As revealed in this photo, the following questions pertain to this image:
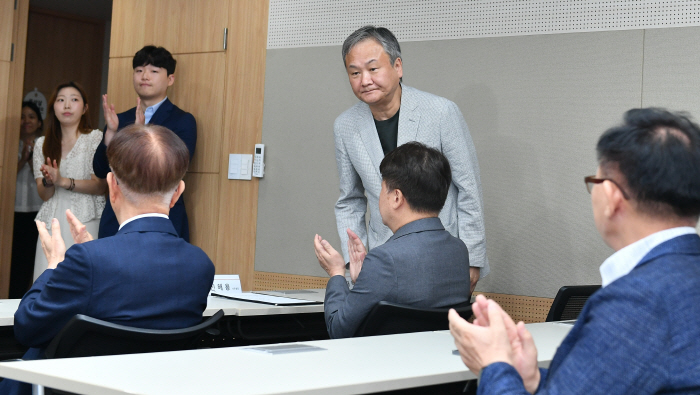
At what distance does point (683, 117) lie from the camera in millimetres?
1255

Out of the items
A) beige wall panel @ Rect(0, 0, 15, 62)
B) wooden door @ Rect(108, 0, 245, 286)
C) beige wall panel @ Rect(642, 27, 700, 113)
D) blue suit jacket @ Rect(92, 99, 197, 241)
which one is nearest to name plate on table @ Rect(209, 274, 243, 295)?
blue suit jacket @ Rect(92, 99, 197, 241)

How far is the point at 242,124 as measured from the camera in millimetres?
5195

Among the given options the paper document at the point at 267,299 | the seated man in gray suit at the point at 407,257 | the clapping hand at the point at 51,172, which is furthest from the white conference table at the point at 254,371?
the clapping hand at the point at 51,172

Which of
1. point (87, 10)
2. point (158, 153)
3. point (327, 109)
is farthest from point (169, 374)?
point (87, 10)

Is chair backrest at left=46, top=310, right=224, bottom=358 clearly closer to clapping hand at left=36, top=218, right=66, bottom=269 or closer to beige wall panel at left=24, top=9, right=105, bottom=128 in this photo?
clapping hand at left=36, top=218, right=66, bottom=269

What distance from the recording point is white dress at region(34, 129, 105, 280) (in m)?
4.98

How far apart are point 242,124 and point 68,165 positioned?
1.19 metres

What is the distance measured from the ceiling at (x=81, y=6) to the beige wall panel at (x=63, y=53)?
142 millimetres

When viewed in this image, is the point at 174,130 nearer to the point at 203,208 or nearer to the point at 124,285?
the point at 203,208

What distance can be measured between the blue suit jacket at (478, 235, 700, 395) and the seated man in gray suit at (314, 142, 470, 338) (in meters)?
1.14

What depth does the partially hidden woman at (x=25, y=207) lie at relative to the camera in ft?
19.8

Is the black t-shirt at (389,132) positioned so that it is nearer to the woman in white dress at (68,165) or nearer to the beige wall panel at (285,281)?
the beige wall panel at (285,281)

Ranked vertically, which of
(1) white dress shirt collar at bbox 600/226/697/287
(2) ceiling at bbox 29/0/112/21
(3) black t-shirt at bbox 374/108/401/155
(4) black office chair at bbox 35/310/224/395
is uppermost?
(2) ceiling at bbox 29/0/112/21

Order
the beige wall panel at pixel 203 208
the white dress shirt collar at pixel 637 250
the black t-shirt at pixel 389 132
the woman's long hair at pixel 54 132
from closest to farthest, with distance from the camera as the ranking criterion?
the white dress shirt collar at pixel 637 250 → the black t-shirt at pixel 389 132 → the woman's long hair at pixel 54 132 → the beige wall panel at pixel 203 208
